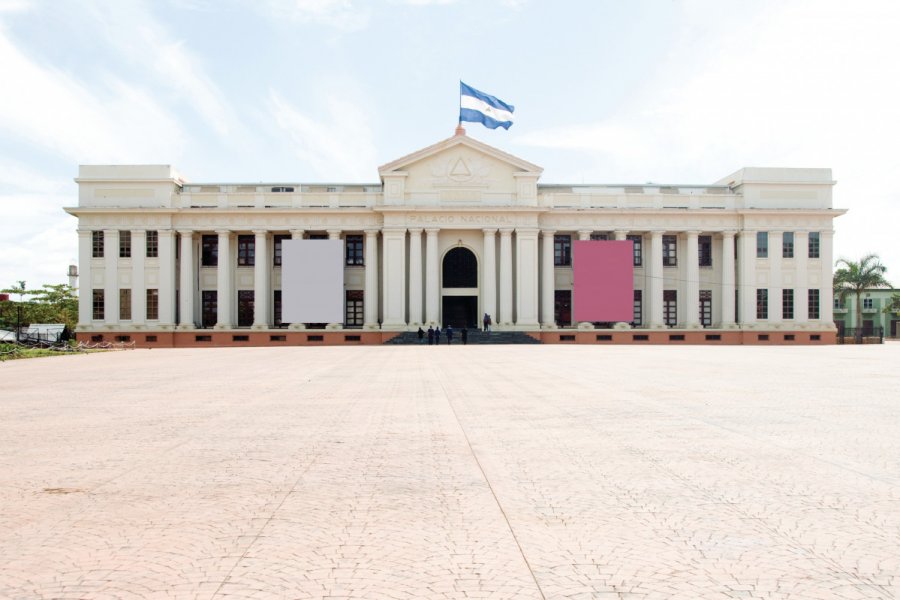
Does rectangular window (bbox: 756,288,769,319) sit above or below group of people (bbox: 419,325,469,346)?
above

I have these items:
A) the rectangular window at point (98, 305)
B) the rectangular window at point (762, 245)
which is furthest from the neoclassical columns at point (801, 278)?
the rectangular window at point (98, 305)

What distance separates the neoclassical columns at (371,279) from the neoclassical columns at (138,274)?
33.1ft

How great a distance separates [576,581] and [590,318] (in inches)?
1757

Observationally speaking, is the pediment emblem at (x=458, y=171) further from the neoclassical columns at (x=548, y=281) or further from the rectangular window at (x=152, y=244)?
the rectangular window at (x=152, y=244)

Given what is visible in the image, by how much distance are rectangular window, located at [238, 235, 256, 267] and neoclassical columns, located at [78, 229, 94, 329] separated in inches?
381

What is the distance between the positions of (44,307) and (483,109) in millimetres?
53772

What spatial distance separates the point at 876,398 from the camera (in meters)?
12.7

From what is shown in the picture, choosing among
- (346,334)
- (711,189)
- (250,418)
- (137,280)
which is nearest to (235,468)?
(250,418)

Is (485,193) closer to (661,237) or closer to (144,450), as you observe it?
(661,237)

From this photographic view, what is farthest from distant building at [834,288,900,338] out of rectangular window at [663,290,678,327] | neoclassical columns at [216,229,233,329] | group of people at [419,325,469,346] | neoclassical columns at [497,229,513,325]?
neoclassical columns at [216,229,233,329]

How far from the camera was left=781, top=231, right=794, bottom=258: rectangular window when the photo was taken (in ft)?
164

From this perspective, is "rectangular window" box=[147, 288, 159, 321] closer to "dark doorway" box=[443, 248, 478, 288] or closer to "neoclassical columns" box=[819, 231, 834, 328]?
"dark doorway" box=[443, 248, 478, 288]

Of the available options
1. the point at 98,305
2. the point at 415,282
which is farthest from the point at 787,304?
the point at 98,305

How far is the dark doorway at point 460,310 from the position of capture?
50.1 metres
